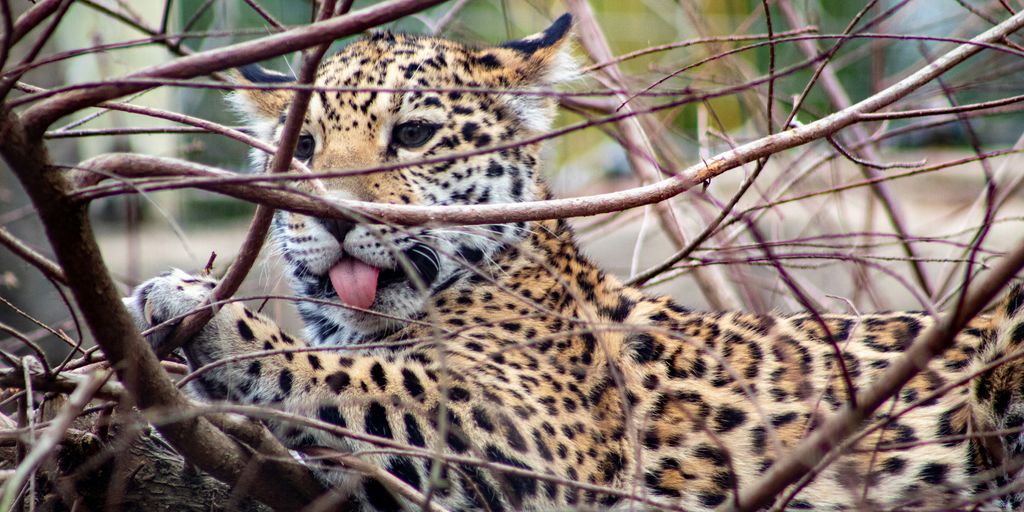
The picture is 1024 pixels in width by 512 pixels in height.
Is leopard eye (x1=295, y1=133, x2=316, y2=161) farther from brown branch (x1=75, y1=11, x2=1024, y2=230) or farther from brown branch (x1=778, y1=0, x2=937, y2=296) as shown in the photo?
brown branch (x1=778, y1=0, x2=937, y2=296)

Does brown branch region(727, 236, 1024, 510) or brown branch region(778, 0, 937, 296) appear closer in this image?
brown branch region(727, 236, 1024, 510)

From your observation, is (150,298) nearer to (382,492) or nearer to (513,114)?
(382,492)

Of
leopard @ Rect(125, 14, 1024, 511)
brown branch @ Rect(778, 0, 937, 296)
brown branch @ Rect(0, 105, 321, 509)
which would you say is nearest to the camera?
brown branch @ Rect(0, 105, 321, 509)

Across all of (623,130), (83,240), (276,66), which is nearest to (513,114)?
(623,130)

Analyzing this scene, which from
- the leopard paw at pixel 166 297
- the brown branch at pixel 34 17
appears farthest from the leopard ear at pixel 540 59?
the brown branch at pixel 34 17

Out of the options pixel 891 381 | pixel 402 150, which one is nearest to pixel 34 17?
pixel 891 381

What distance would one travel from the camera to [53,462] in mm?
2344

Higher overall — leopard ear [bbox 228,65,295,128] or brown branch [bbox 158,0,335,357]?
leopard ear [bbox 228,65,295,128]

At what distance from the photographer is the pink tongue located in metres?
3.30

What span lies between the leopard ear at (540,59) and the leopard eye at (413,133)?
0.44 m

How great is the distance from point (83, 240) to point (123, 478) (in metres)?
1.00

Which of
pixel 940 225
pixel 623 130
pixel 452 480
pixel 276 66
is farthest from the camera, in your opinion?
pixel 940 225

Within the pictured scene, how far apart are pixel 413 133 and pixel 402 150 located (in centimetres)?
9

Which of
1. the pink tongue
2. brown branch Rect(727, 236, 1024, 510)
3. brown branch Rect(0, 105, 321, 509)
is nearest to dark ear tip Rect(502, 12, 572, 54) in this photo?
the pink tongue
